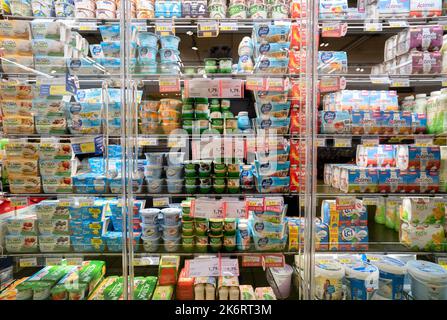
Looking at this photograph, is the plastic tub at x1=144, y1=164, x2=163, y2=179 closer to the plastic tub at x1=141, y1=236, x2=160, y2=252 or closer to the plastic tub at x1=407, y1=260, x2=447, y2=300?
the plastic tub at x1=141, y1=236, x2=160, y2=252

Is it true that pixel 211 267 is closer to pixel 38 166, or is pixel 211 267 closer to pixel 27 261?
pixel 27 261

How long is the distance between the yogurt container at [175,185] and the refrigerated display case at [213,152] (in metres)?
0.01

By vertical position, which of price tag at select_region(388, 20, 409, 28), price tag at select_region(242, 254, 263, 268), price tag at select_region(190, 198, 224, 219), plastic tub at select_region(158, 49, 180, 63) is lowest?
price tag at select_region(242, 254, 263, 268)

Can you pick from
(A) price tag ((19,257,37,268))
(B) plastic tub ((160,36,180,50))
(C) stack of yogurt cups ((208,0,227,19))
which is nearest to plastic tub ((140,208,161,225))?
(A) price tag ((19,257,37,268))

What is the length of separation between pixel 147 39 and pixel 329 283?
6.35ft

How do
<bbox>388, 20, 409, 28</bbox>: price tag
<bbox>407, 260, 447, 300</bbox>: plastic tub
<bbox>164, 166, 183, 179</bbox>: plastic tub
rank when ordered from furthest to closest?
<bbox>164, 166, 183, 179</bbox>: plastic tub < <bbox>388, 20, 409, 28</bbox>: price tag < <bbox>407, 260, 447, 300</bbox>: plastic tub

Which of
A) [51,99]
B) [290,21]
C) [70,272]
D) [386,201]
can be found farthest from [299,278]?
[51,99]

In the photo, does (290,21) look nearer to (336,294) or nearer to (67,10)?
(67,10)

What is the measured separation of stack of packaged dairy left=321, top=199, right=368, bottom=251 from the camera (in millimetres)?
1869

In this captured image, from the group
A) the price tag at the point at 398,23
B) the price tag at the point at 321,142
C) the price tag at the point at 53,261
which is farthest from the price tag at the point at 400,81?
the price tag at the point at 53,261

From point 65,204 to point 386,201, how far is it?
89.5 inches

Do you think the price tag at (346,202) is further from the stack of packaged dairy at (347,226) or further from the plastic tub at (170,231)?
the plastic tub at (170,231)

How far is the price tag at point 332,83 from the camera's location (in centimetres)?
176

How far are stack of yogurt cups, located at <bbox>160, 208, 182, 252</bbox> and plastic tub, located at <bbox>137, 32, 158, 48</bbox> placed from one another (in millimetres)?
1117
